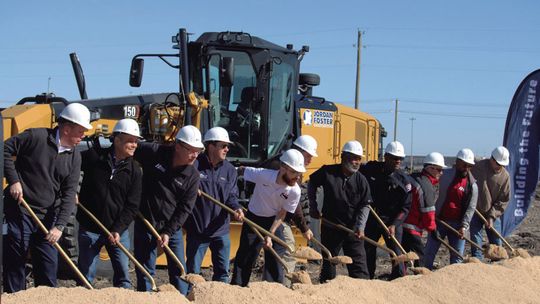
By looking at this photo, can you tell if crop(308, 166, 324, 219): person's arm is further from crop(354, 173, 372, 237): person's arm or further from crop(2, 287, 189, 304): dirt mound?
crop(2, 287, 189, 304): dirt mound

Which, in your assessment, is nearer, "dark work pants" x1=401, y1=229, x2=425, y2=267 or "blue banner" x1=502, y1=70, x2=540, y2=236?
"dark work pants" x1=401, y1=229, x2=425, y2=267

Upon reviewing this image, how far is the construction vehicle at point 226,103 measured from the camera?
1086 cm

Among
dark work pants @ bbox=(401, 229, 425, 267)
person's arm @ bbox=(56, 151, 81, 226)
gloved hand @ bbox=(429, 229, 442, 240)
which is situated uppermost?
person's arm @ bbox=(56, 151, 81, 226)

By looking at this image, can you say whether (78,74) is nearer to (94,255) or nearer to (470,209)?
(94,255)

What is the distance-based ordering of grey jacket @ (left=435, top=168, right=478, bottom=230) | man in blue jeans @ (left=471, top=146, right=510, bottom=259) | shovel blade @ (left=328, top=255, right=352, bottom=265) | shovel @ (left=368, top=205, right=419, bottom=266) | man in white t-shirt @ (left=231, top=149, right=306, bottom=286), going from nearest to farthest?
man in white t-shirt @ (left=231, top=149, right=306, bottom=286), shovel blade @ (left=328, top=255, right=352, bottom=265), shovel @ (left=368, top=205, right=419, bottom=266), grey jacket @ (left=435, top=168, right=478, bottom=230), man in blue jeans @ (left=471, top=146, right=510, bottom=259)

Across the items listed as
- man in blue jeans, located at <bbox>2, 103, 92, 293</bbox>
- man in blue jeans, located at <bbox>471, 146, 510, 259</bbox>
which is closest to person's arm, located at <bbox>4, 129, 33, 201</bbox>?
man in blue jeans, located at <bbox>2, 103, 92, 293</bbox>

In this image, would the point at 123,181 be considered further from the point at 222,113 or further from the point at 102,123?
the point at 222,113

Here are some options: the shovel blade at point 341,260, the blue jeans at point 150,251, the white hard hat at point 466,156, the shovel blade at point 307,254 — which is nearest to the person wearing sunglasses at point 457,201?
the white hard hat at point 466,156

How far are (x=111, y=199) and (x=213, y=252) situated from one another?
55.9 inches

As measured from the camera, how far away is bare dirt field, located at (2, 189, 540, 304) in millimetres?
6273

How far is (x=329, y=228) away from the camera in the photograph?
9.51 m

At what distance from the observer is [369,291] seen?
25.8 feet

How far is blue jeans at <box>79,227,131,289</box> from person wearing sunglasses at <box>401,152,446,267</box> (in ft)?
13.5

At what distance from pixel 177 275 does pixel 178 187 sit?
820 mm
